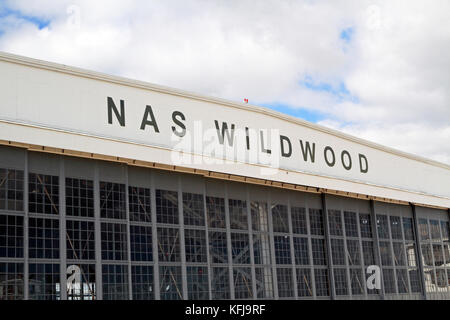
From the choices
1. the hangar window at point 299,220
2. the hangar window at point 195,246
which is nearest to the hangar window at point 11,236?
the hangar window at point 195,246

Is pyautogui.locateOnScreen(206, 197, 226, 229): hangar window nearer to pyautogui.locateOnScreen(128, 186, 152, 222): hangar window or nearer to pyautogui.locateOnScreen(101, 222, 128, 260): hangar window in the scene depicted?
pyautogui.locateOnScreen(128, 186, 152, 222): hangar window

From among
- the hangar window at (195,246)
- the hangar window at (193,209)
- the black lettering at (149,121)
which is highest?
the black lettering at (149,121)

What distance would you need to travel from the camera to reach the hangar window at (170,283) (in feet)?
82.4

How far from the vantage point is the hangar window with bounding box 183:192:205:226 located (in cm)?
2675

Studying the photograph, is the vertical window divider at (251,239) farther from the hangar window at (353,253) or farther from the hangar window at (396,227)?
the hangar window at (396,227)

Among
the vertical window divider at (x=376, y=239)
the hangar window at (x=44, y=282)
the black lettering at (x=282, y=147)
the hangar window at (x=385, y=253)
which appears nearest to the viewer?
the hangar window at (x=44, y=282)

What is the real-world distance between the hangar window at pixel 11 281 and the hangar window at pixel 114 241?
3.51 meters

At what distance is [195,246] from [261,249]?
4639mm

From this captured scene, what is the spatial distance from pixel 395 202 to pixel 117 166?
22229 millimetres

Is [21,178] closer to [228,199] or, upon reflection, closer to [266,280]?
[228,199]

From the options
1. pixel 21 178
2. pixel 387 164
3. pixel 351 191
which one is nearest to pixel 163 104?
pixel 21 178

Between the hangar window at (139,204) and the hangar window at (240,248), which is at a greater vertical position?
the hangar window at (139,204)

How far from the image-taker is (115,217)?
24.1 metres

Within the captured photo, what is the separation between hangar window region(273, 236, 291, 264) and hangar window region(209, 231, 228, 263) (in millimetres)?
3762
